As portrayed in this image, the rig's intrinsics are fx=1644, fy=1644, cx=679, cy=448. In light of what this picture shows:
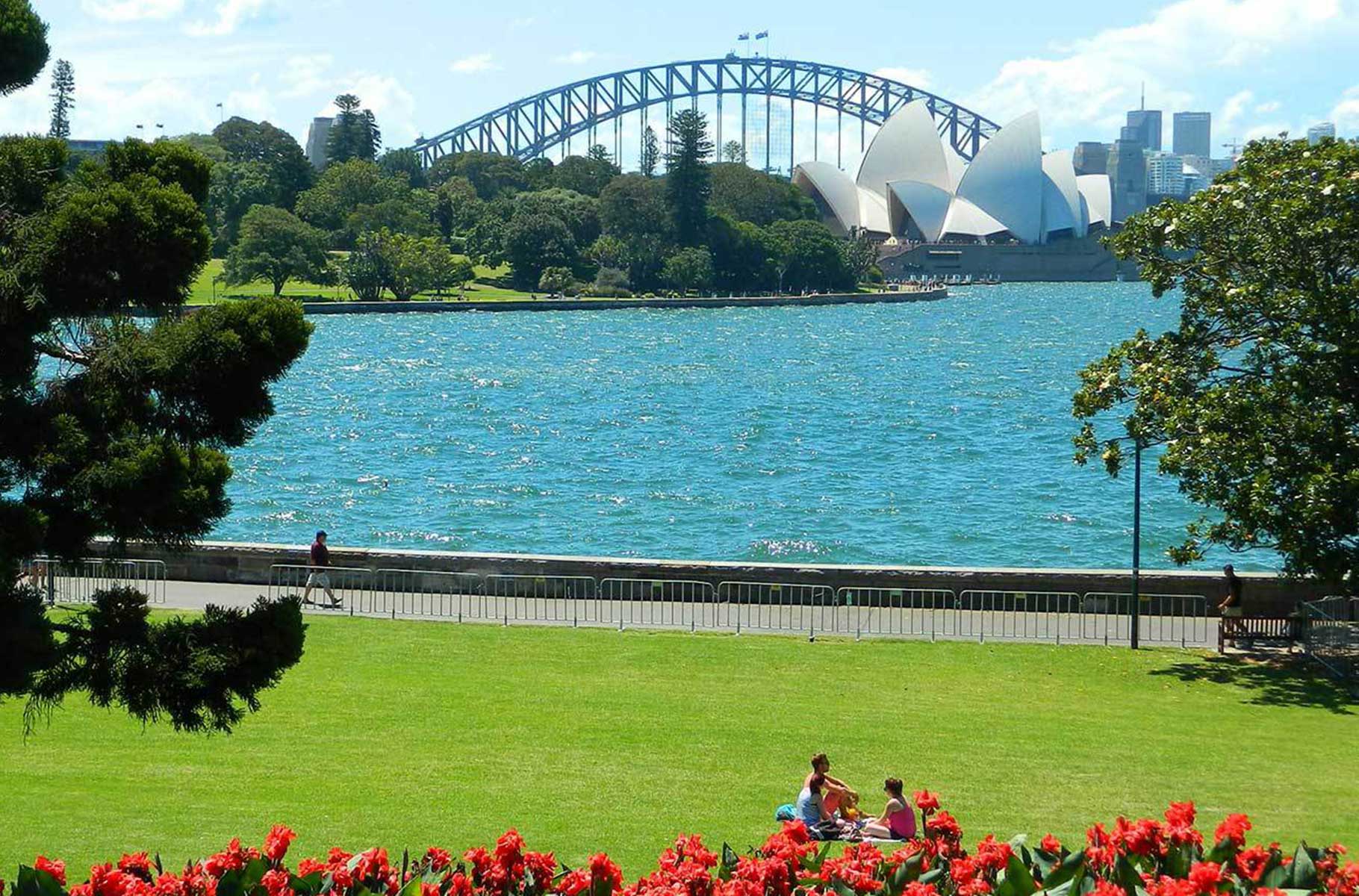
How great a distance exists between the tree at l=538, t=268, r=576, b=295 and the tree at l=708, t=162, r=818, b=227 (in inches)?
833

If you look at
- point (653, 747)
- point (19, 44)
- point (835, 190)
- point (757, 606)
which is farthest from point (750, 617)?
point (835, 190)

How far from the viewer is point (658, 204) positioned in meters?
123

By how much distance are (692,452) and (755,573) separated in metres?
30.2

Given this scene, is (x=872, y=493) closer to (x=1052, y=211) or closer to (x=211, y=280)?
(x=211, y=280)

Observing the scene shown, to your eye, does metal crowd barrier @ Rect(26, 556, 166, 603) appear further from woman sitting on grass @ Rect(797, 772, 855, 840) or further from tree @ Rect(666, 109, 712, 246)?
tree @ Rect(666, 109, 712, 246)

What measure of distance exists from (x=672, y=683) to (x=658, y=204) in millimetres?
110311

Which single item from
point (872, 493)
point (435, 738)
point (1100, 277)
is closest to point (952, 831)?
point (435, 738)

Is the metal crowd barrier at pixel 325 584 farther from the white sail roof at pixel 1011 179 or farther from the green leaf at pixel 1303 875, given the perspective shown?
the white sail roof at pixel 1011 179

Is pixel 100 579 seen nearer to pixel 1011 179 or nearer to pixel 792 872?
pixel 792 872

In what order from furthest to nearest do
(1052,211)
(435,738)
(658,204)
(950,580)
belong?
(1052,211), (658,204), (950,580), (435,738)

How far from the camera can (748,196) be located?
442ft

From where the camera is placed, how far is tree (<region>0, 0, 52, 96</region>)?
7.98 m

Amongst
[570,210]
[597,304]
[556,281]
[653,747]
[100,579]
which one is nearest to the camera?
[653,747]

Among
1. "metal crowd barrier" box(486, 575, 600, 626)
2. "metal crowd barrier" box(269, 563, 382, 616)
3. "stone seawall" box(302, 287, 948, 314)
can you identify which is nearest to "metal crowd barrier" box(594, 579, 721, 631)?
"metal crowd barrier" box(486, 575, 600, 626)
